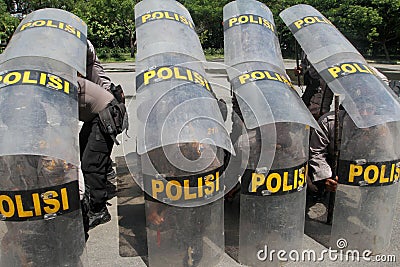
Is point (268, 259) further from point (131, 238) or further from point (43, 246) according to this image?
point (43, 246)

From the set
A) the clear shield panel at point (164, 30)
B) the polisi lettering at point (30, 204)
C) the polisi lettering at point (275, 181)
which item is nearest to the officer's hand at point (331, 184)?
the polisi lettering at point (275, 181)

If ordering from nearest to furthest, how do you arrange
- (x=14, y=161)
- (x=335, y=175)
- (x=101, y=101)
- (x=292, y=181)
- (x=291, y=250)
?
1. (x=14, y=161)
2. (x=292, y=181)
3. (x=291, y=250)
4. (x=335, y=175)
5. (x=101, y=101)

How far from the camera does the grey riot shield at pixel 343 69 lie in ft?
9.57

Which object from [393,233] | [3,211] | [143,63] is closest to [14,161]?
[3,211]

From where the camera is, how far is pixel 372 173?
3.00 meters

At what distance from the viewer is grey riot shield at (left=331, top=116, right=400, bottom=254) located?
2977 mm

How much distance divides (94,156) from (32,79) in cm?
122

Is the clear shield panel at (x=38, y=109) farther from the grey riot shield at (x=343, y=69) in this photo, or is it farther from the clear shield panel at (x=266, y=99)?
the grey riot shield at (x=343, y=69)

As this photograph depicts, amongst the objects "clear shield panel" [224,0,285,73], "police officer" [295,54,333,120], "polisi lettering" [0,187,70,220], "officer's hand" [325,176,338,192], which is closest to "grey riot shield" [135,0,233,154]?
"clear shield panel" [224,0,285,73]

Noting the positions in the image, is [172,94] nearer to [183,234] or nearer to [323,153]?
[183,234]

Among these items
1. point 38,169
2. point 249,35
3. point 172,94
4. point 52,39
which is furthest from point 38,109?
point 249,35

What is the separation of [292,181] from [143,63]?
1.39m

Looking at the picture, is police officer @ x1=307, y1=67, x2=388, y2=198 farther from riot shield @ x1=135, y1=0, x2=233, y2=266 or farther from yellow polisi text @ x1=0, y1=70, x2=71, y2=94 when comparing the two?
yellow polisi text @ x1=0, y1=70, x2=71, y2=94

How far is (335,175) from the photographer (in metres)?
3.33
